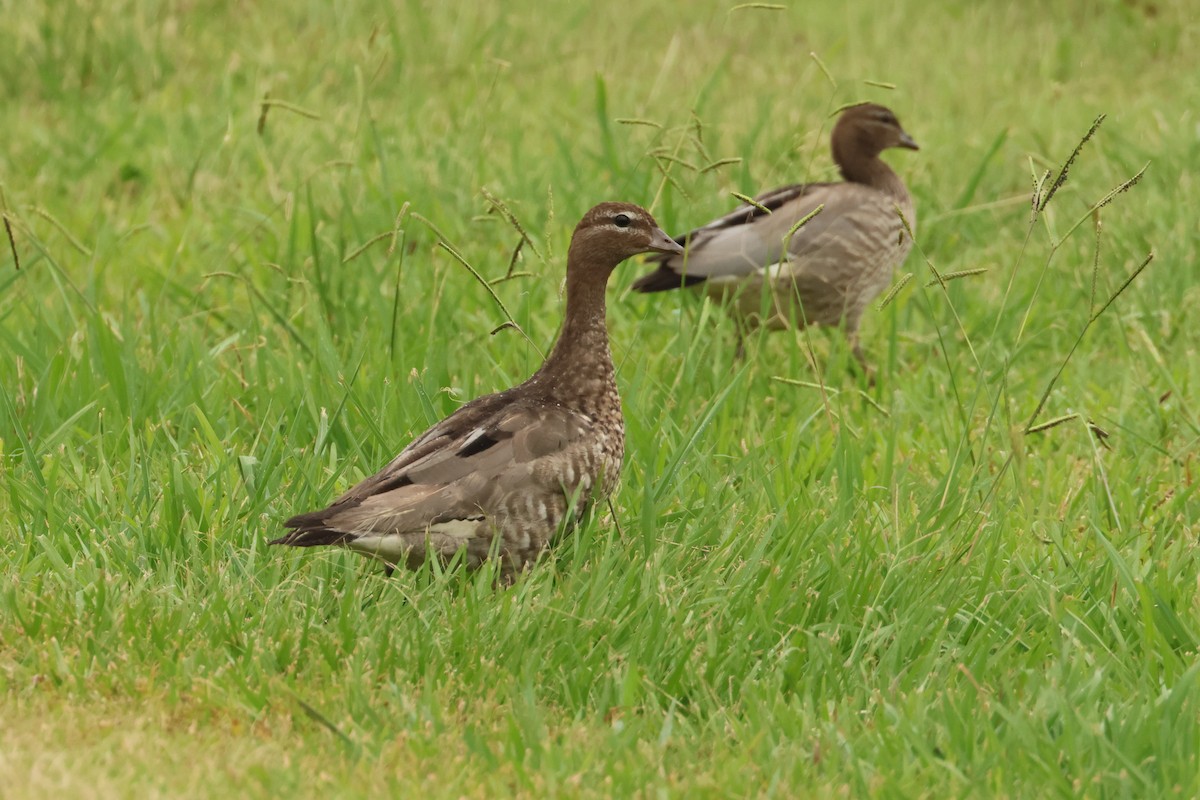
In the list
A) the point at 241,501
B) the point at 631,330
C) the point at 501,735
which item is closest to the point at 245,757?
the point at 501,735

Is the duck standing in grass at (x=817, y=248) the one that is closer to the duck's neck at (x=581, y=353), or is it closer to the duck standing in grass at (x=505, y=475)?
A: the duck's neck at (x=581, y=353)

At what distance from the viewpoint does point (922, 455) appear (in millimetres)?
5395

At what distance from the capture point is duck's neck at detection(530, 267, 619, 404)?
4.61 metres

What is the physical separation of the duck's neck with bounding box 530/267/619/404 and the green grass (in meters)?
0.23

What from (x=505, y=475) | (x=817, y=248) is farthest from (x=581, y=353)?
(x=817, y=248)

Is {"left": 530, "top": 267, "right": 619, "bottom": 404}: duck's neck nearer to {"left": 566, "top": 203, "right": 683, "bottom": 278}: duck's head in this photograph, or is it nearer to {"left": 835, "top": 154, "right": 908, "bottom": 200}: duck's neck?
{"left": 566, "top": 203, "right": 683, "bottom": 278}: duck's head

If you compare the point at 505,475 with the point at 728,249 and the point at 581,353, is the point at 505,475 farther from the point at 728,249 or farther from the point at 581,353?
the point at 728,249

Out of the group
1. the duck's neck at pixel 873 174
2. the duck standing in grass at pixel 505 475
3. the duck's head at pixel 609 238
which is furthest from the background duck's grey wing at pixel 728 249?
the duck standing in grass at pixel 505 475

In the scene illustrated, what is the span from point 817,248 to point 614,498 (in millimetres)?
2566

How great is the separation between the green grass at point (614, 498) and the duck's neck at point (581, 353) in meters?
0.23

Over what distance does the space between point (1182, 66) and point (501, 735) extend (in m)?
8.65

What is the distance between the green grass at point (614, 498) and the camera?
11.3 feet

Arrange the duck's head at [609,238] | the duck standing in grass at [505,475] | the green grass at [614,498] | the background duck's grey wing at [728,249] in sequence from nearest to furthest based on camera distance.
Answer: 1. the green grass at [614,498]
2. the duck standing in grass at [505,475]
3. the duck's head at [609,238]
4. the background duck's grey wing at [728,249]

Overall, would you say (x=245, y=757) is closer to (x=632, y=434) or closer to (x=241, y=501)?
(x=241, y=501)
